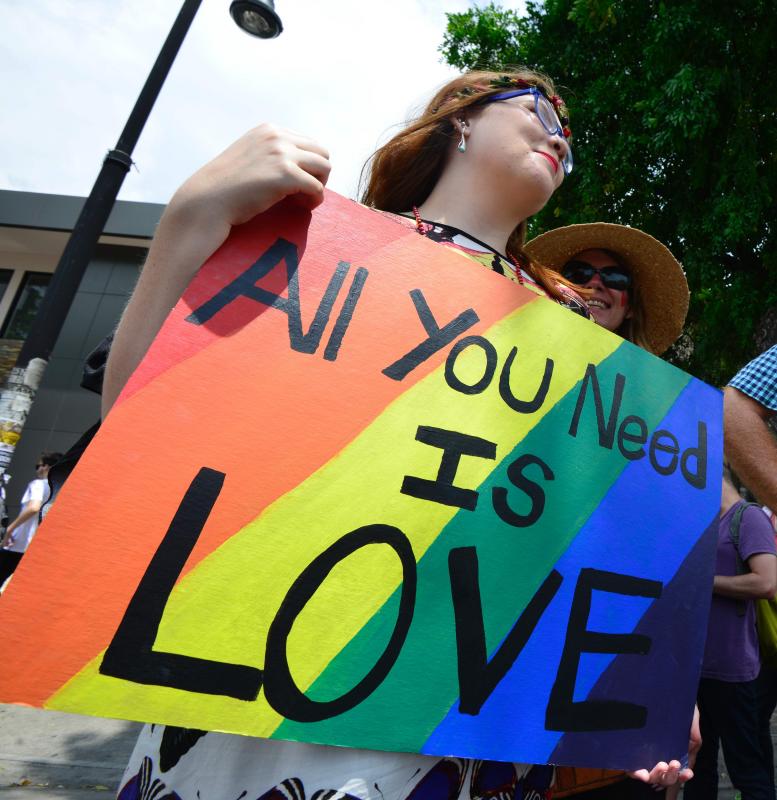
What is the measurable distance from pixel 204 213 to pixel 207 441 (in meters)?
0.31

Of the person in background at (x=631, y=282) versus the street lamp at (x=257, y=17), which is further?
the street lamp at (x=257, y=17)

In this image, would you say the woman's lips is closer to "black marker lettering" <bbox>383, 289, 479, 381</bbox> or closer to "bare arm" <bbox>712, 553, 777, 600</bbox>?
"black marker lettering" <bbox>383, 289, 479, 381</bbox>

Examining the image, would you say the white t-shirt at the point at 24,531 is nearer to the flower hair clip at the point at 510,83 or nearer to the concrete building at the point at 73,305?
the concrete building at the point at 73,305

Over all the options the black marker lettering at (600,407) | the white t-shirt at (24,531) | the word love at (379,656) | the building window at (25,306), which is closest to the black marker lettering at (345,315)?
the word love at (379,656)

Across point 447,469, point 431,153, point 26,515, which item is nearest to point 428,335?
point 447,469

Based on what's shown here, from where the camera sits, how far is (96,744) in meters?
3.92

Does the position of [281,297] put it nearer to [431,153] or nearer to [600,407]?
[600,407]

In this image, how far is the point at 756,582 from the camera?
265 cm

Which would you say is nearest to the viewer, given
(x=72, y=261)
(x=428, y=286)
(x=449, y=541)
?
(x=449, y=541)

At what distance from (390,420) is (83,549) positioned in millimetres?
407

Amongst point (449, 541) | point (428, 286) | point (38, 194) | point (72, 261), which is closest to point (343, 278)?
point (428, 286)

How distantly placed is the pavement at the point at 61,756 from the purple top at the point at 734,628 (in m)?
1.33

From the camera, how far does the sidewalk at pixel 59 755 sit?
3.16 meters

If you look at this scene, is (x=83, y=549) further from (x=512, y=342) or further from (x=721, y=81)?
(x=721, y=81)
